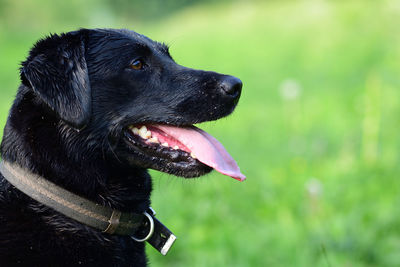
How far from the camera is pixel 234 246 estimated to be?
13.2 feet

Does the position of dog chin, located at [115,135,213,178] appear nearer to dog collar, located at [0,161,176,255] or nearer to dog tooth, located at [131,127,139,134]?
dog tooth, located at [131,127,139,134]

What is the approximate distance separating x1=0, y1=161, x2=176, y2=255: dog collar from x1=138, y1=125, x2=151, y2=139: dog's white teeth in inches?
16.0

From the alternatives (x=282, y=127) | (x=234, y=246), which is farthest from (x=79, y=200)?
(x=282, y=127)

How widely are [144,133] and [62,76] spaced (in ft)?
1.68

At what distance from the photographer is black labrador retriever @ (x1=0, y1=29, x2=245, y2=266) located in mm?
2375

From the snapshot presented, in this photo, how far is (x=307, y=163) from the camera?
247 inches

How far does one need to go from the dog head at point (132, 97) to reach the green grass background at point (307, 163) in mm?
437

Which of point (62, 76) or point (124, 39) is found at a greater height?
point (124, 39)

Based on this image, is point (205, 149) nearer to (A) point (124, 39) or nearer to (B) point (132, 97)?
(B) point (132, 97)

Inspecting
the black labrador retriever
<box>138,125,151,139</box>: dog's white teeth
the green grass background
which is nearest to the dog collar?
the black labrador retriever

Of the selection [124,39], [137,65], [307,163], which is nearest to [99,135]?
[137,65]

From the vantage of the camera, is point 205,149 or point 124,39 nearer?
point 205,149

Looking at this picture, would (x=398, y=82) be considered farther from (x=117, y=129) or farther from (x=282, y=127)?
(x=117, y=129)

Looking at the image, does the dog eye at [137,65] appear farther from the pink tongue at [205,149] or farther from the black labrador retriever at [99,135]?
the pink tongue at [205,149]
